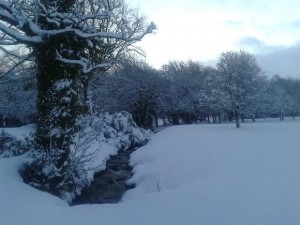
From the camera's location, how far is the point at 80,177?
13.1m

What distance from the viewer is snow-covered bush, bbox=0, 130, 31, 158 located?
1391cm

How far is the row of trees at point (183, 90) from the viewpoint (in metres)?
37.6

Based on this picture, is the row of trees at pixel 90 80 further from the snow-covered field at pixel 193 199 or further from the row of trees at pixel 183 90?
the snow-covered field at pixel 193 199

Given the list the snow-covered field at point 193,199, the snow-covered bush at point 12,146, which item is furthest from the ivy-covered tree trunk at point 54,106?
the snow-covered bush at point 12,146

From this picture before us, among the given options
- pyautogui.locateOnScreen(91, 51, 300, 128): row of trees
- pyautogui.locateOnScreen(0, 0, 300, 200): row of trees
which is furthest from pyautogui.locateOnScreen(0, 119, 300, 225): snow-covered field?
pyautogui.locateOnScreen(91, 51, 300, 128): row of trees

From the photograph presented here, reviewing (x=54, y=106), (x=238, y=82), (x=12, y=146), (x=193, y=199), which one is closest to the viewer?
(x=193, y=199)

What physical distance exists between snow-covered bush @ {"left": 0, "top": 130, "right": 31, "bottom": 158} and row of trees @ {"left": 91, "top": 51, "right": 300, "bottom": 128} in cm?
1842

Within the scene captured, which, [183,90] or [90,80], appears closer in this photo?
[90,80]

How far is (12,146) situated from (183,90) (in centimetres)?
4383

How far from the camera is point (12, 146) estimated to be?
14.5 meters

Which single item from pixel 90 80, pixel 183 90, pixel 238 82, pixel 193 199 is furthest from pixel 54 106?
pixel 183 90

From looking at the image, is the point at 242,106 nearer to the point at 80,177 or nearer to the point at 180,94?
the point at 180,94

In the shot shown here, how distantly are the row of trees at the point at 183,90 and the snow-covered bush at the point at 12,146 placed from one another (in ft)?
60.4

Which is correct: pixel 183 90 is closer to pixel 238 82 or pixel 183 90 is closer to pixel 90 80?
pixel 238 82
